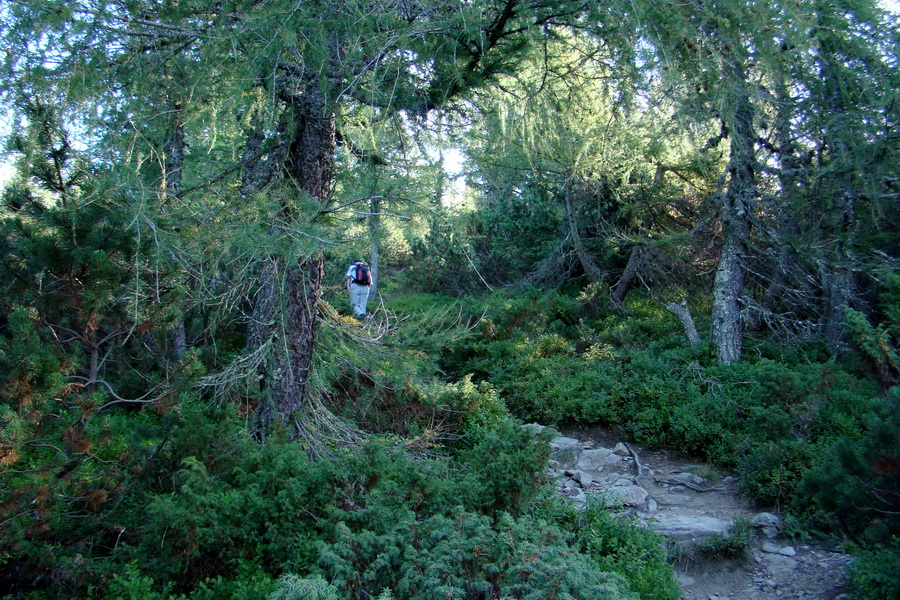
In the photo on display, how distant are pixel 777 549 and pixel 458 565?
11.4ft

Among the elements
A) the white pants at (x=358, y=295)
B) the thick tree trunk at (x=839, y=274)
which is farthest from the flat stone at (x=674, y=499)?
the white pants at (x=358, y=295)

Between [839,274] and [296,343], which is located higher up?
[839,274]

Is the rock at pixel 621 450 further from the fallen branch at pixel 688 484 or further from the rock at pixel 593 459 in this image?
the fallen branch at pixel 688 484

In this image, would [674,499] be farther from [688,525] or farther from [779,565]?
[779,565]

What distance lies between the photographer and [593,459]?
728cm

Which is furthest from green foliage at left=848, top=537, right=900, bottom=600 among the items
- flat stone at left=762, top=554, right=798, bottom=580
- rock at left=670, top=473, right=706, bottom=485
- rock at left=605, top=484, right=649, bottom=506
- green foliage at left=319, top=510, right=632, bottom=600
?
rock at left=670, top=473, right=706, bottom=485

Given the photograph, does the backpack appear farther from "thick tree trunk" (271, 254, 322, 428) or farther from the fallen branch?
the fallen branch

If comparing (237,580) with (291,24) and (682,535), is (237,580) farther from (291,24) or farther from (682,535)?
(682,535)

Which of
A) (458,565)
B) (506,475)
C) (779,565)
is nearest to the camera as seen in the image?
(458,565)

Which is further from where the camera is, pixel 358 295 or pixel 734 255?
pixel 358 295

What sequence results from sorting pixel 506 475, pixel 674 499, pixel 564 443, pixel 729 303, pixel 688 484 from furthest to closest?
pixel 729 303 < pixel 564 443 < pixel 688 484 < pixel 674 499 < pixel 506 475

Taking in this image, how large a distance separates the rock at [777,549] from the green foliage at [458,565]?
97.8 inches

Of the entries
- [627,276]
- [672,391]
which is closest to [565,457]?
[672,391]

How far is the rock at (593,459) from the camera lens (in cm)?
708
